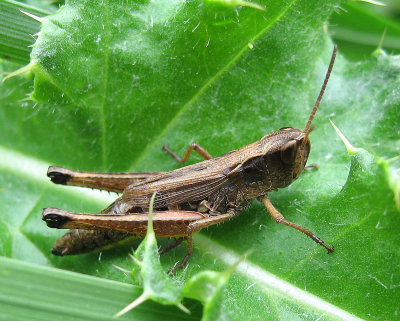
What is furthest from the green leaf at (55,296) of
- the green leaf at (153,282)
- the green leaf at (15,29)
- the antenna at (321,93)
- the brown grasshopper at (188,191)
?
the green leaf at (15,29)

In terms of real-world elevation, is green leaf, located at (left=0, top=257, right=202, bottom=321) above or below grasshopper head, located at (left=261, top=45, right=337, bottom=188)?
below

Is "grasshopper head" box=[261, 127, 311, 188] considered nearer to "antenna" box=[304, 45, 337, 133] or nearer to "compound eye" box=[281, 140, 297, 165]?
"compound eye" box=[281, 140, 297, 165]

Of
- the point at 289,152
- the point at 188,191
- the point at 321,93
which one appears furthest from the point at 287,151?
the point at 188,191

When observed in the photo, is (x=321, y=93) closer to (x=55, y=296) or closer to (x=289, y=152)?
(x=289, y=152)

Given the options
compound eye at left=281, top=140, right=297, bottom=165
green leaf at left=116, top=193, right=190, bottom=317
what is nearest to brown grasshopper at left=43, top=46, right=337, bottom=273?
compound eye at left=281, top=140, right=297, bottom=165

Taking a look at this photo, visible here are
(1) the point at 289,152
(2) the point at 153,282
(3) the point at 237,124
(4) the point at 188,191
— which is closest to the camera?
(2) the point at 153,282

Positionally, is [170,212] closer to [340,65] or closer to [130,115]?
[130,115]
